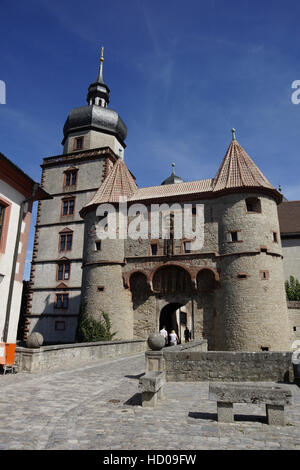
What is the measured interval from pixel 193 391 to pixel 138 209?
1773 cm

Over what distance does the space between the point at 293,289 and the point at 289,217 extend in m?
7.69

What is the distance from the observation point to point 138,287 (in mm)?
24281

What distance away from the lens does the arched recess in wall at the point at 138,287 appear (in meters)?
24.0

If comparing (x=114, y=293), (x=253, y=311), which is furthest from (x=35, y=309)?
(x=253, y=311)

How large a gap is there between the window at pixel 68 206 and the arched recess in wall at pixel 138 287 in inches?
403

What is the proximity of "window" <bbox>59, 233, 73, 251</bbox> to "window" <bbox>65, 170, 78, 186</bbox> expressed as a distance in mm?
4912

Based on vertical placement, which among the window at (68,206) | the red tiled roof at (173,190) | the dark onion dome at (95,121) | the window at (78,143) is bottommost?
the red tiled roof at (173,190)

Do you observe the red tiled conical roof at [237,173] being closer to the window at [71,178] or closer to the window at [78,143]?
the window at [71,178]

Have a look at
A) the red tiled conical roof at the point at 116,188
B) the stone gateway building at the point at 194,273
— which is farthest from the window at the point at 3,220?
the red tiled conical roof at the point at 116,188

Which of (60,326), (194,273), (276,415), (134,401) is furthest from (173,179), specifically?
(276,415)

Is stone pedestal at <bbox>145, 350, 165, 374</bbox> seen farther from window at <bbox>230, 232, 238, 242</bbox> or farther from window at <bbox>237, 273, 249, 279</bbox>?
window at <bbox>230, 232, 238, 242</bbox>

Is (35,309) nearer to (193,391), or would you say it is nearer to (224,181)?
(224,181)

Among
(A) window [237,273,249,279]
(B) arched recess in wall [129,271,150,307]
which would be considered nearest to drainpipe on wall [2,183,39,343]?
(B) arched recess in wall [129,271,150,307]
